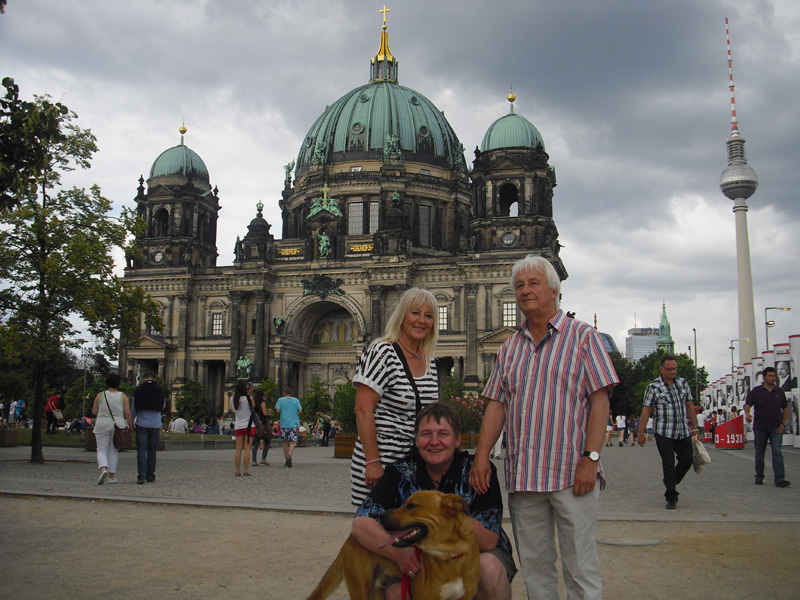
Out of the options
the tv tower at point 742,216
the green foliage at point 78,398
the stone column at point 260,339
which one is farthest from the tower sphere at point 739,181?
the green foliage at point 78,398

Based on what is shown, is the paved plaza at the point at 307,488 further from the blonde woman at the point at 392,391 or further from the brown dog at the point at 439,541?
the brown dog at the point at 439,541

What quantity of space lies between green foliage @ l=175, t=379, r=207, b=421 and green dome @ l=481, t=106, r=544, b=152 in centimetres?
2805

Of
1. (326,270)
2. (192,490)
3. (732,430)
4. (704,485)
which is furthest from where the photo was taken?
(326,270)

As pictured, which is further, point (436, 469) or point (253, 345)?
point (253, 345)

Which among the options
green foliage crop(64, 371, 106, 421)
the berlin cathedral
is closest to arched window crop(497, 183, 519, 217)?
the berlin cathedral

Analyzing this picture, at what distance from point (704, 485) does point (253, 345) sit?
167 feet

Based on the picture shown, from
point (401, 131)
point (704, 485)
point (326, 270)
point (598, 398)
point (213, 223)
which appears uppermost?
point (401, 131)

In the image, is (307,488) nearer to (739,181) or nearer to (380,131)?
(380,131)

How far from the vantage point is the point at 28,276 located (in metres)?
20.6

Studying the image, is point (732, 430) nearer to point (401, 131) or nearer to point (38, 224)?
point (38, 224)

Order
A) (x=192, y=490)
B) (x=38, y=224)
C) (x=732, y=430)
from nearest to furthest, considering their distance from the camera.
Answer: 1. (x=192, y=490)
2. (x=38, y=224)
3. (x=732, y=430)

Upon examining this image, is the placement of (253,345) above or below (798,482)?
above

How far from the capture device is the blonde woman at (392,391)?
568 centimetres

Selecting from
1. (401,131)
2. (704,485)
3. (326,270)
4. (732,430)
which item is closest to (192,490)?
(704,485)
